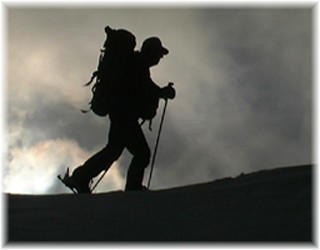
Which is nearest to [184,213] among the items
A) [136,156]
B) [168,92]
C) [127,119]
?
[136,156]

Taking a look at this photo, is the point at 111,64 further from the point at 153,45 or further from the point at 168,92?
the point at 168,92

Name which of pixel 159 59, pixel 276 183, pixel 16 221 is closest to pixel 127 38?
pixel 159 59

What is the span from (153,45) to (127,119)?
0.97m

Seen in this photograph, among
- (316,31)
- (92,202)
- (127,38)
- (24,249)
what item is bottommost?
(24,249)

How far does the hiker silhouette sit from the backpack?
11 millimetres

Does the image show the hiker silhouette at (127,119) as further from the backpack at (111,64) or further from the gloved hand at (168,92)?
the gloved hand at (168,92)

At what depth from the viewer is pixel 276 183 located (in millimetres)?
7086

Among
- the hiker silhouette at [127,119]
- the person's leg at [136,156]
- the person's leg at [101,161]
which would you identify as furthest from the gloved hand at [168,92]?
the person's leg at [101,161]

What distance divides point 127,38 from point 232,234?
426 cm

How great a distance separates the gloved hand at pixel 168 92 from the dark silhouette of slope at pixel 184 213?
233 cm

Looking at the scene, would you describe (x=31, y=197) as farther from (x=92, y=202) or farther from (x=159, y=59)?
(x=159, y=59)

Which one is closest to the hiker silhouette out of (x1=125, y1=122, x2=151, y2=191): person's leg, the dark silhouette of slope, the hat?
(x1=125, y1=122, x2=151, y2=191): person's leg

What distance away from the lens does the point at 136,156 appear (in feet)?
30.7

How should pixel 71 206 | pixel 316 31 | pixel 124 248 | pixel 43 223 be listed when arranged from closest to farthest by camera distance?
pixel 124 248
pixel 43 223
pixel 71 206
pixel 316 31
